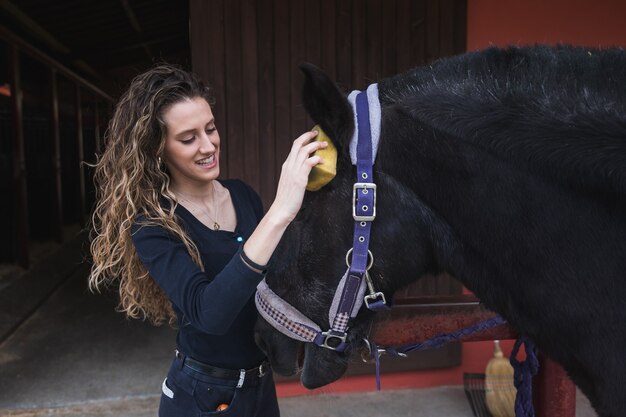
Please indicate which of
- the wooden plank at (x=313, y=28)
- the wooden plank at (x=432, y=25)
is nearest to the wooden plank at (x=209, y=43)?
the wooden plank at (x=313, y=28)

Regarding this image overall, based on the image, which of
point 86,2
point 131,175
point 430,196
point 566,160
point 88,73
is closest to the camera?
point 566,160

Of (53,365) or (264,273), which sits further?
(53,365)

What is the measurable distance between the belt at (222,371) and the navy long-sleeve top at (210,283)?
0.05ft

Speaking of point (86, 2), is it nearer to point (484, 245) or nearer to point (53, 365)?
point (53, 365)

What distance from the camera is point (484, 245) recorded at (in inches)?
43.1

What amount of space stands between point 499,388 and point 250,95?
7.96 feet

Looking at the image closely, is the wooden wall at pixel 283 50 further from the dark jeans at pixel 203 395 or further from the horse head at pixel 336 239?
the horse head at pixel 336 239

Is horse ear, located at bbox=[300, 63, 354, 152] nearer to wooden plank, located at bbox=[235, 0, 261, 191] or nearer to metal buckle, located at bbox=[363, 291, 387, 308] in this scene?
metal buckle, located at bbox=[363, 291, 387, 308]

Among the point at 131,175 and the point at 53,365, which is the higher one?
the point at 131,175

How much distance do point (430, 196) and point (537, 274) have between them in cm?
27

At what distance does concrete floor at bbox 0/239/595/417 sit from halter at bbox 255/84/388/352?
92.9 inches

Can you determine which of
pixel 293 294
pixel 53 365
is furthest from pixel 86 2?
pixel 293 294

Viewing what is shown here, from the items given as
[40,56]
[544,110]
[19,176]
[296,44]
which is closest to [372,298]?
[544,110]

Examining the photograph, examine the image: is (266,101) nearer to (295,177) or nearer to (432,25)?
(432,25)
